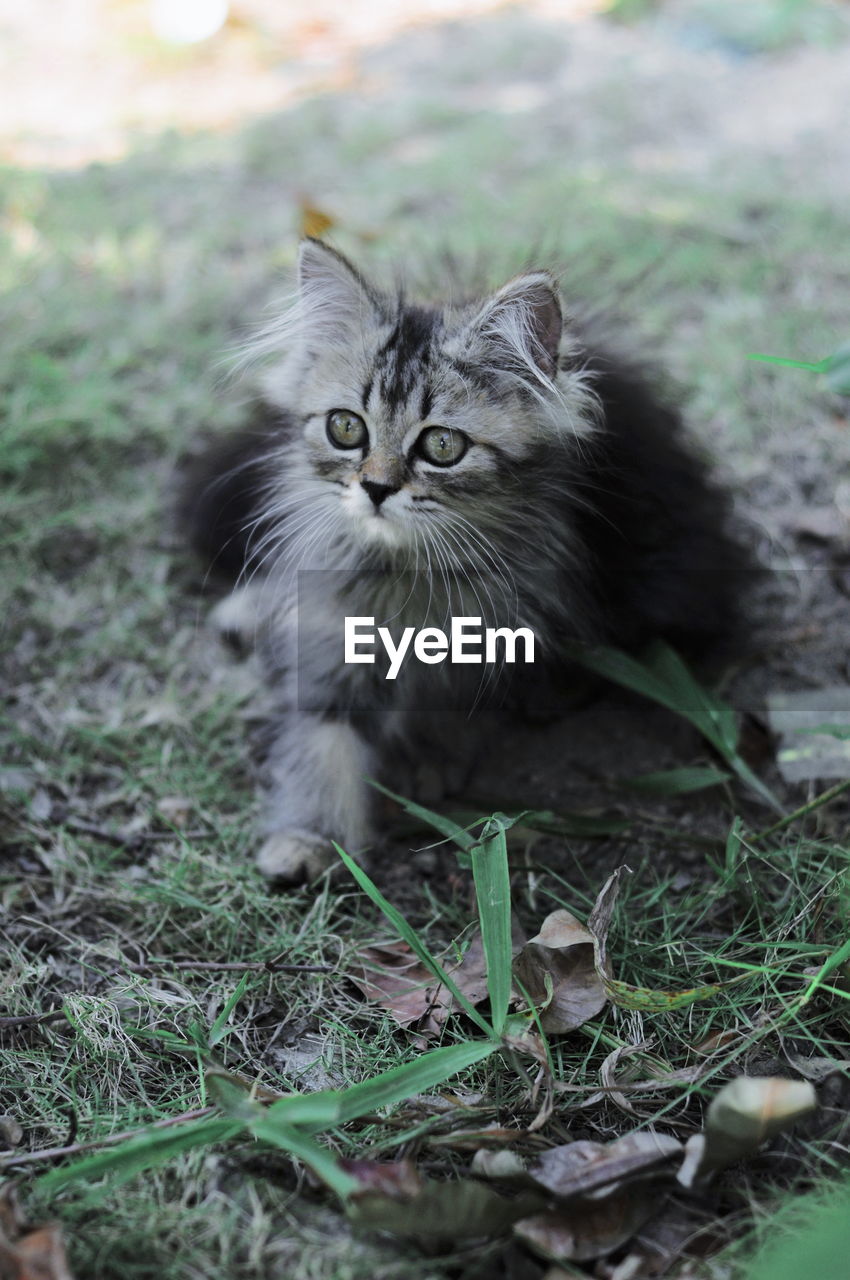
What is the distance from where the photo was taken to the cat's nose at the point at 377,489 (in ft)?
6.58

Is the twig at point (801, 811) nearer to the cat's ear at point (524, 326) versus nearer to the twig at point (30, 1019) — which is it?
the cat's ear at point (524, 326)

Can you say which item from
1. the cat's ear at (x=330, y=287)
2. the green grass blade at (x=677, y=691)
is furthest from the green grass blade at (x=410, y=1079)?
the cat's ear at (x=330, y=287)

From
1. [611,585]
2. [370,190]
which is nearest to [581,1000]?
[611,585]

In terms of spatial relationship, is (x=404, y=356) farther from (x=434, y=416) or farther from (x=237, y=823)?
(x=237, y=823)

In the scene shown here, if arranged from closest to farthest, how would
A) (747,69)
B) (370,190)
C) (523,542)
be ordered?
(523,542) → (370,190) → (747,69)

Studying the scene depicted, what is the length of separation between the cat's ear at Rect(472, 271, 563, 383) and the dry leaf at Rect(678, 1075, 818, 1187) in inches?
48.9

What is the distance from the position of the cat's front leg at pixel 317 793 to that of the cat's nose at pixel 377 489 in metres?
0.57

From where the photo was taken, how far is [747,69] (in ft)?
18.4

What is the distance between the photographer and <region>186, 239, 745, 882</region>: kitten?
6.76ft

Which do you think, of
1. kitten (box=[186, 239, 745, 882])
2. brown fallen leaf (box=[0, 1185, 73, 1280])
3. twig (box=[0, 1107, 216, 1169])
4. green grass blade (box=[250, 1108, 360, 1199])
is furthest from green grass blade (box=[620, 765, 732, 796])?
brown fallen leaf (box=[0, 1185, 73, 1280])

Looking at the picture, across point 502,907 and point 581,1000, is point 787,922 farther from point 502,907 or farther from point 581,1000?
point 502,907

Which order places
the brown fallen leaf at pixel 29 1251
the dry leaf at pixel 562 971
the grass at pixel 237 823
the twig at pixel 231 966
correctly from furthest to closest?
1. the twig at pixel 231 966
2. the dry leaf at pixel 562 971
3. the grass at pixel 237 823
4. the brown fallen leaf at pixel 29 1251

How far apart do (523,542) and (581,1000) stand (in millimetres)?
878

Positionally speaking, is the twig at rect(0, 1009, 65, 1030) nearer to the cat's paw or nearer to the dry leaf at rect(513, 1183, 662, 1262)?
the cat's paw
